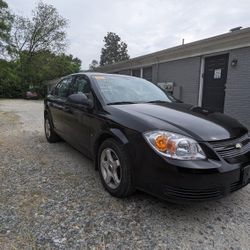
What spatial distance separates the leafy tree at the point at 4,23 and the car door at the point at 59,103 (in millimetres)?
23767

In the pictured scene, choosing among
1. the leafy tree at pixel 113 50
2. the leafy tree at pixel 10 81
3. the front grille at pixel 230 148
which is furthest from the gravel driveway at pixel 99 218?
the leafy tree at pixel 113 50

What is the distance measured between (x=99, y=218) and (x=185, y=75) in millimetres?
7828

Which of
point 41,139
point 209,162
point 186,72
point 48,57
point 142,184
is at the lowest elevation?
point 41,139

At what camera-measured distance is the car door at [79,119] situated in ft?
10.3

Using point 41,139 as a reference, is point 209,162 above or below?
above

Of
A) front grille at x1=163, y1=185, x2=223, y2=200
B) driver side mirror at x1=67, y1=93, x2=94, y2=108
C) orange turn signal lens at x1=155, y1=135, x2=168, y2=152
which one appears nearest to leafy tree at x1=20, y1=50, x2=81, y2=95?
driver side mirror at x1=67, y1=93, x2=94, y2=108

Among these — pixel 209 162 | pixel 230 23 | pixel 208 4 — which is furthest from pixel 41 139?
pixel 230 23

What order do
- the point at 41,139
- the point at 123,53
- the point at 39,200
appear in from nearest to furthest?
the point at 39,200, the point at 41,139, the point at 123,53

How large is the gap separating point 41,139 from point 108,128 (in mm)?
3269

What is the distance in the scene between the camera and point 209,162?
1.99 metres

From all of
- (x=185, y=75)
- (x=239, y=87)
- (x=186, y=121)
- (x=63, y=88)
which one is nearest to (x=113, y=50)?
(x=185, y=75)

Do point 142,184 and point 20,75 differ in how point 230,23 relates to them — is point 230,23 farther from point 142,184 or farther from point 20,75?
point 20,75

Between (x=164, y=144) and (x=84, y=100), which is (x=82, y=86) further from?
(x=164, y=144)

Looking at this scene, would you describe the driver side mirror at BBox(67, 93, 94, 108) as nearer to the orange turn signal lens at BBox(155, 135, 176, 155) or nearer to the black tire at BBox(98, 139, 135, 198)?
the black tire at BBox(98, 139, 135, 198)
